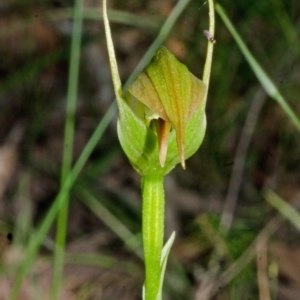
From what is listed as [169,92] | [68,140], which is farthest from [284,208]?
[169,92]

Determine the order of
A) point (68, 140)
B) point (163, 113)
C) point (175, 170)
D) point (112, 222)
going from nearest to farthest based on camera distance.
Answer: point (163, 113)
point (68, 140)
point (112, 222)
point (175, 170)

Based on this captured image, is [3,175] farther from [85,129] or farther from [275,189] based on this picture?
[275,189]

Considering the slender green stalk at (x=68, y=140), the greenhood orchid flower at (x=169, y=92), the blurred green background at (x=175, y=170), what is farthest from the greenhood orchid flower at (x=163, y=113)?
the blurred green background at (x=175, y=170)

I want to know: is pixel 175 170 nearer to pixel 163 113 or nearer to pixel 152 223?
pixel 152 223

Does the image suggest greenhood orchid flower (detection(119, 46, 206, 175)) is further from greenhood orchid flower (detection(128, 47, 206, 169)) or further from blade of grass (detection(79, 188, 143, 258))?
blade of grass (detection(79, 188, 143, 258))

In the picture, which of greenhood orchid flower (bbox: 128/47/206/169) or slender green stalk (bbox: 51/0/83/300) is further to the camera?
slender green stalk (bbox: 51/0/83/300)

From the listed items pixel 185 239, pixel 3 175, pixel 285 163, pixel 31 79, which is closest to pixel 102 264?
pixel 185 239

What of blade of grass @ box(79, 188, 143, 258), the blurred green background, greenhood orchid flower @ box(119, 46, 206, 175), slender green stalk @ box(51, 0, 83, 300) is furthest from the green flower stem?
blade of grass @ box(79, 188, 143, 258)
